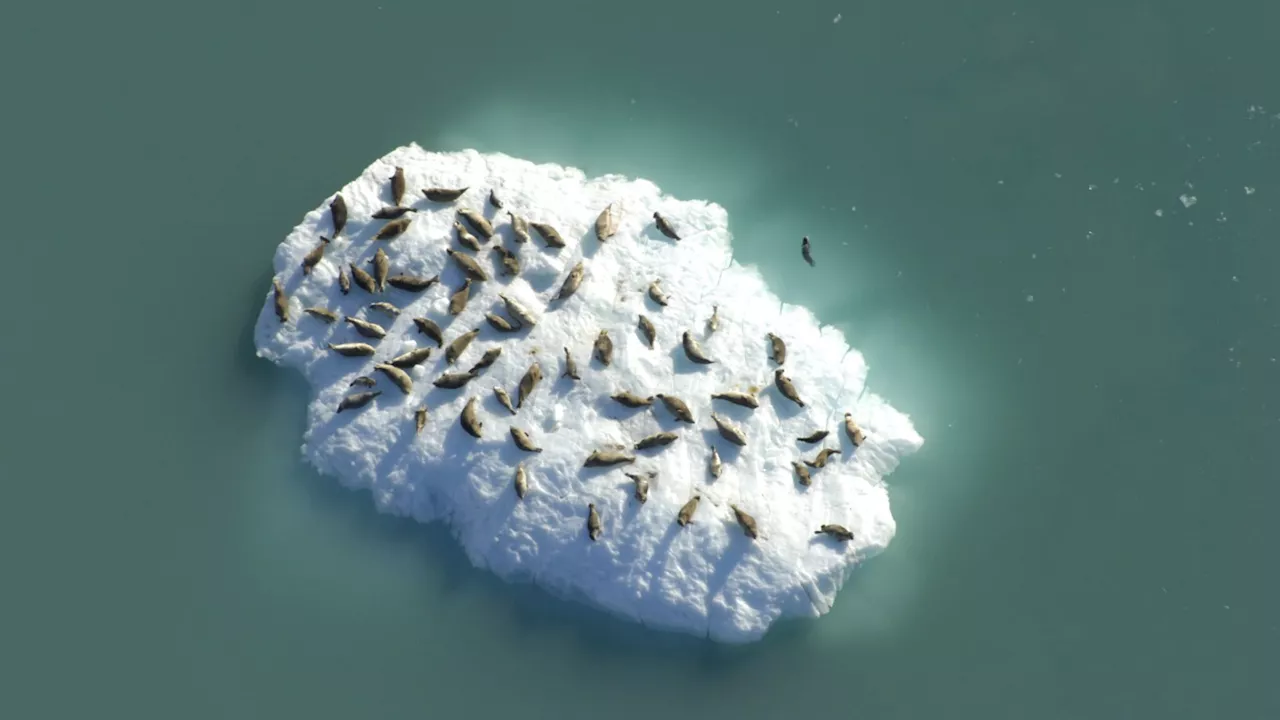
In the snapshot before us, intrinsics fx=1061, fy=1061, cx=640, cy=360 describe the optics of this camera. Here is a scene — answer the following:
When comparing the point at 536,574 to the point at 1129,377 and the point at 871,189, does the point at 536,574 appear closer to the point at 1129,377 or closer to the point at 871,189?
the point at 871,189

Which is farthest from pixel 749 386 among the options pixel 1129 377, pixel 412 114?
pixel 412 114

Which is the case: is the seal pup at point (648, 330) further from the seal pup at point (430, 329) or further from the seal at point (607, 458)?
the seal pup at point (430, 329)

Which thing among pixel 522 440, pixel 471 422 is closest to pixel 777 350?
pixel 522 440

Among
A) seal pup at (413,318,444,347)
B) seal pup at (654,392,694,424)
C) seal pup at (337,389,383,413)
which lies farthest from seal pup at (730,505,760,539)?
seal pup at (337,389,383,413)

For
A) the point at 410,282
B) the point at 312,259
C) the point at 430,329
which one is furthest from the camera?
the point at 312,259

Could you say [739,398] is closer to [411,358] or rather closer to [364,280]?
[411,358]

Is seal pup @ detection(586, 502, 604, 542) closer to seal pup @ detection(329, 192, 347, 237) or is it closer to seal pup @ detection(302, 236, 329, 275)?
seal pup @ detection(302, 236, 329, 275)

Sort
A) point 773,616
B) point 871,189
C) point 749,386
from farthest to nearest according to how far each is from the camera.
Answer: point 871,189 → point 749,386 → point 773,616
